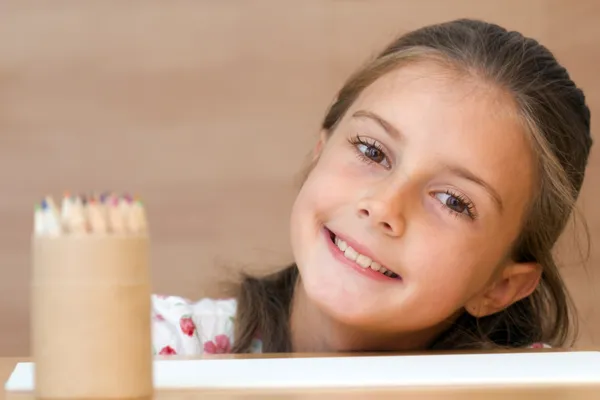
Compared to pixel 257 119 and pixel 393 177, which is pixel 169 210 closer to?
pixel 257 119

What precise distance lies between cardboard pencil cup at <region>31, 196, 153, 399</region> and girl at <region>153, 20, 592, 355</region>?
530 millimetres

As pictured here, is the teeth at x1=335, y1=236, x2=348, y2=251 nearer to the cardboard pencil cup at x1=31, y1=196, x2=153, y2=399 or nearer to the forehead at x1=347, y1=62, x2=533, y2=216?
the forehead at x1=347, y1=62, x2=533, y2=216

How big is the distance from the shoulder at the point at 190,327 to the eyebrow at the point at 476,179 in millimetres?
464

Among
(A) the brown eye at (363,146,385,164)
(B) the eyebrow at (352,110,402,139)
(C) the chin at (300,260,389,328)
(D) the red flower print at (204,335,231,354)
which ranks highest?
(B) the eyebrow at (352,110,402,139)

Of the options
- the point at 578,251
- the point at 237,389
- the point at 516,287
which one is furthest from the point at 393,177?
the point at 578,251

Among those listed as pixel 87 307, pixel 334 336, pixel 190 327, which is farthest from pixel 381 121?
pixel 87 307

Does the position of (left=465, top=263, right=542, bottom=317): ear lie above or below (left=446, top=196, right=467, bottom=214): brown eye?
below

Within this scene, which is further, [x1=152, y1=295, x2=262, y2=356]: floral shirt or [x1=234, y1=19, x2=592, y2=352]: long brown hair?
[x1=152, y1=295, x2=262, y2=356]: floral shirt

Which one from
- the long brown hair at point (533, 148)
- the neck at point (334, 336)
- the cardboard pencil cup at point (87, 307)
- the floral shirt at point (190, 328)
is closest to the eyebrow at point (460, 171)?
the long brown hair at point (533, 148)

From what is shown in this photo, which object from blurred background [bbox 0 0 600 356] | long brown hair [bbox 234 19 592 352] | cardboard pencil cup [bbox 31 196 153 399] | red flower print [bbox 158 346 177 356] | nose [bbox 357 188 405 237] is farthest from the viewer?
blurred background [bbox 0 0 600 356]

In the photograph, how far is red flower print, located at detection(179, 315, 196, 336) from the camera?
1.43m

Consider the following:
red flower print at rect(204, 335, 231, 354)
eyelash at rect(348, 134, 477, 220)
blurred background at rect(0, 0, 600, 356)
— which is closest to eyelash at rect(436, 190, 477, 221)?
eyelash at rect(348, 134, 477, 220)

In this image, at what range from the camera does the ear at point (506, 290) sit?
133 centimetres

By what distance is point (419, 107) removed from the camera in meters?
1.18
